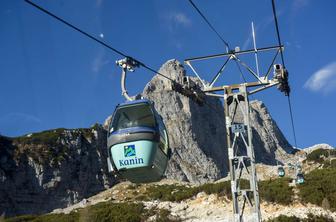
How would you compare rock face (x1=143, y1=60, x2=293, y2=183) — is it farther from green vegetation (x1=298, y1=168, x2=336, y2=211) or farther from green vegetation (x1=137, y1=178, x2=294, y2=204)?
green vegetation (x1=298, y1=168, x2=336, y2=211)

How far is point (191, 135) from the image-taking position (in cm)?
10112

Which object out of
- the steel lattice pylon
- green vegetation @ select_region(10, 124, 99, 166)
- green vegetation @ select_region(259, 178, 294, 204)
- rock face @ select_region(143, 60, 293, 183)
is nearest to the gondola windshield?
the steel lattice pylon

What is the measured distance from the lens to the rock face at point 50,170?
65.4 m

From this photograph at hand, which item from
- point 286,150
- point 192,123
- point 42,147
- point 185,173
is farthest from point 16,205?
point 286,150

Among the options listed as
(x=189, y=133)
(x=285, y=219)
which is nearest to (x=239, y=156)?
(x=285, y=219)

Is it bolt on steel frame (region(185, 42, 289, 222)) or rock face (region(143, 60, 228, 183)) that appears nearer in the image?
bolt on steel frame (region(185, 42, 289, 222))

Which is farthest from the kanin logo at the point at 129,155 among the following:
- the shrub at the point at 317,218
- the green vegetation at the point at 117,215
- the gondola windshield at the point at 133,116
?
the green vegetation at the point at 117,215

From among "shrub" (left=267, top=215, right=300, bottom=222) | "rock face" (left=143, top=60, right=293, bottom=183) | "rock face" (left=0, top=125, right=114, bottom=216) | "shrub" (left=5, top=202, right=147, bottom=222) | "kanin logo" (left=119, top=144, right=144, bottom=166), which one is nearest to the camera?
"kanin logo" (left=119, top=144, right=144, bottom=166)

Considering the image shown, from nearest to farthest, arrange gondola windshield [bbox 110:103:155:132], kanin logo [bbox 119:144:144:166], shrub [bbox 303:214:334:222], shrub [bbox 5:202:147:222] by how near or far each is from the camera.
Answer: kanin logo [bbox 119:144:144:166] → gondola windshield [bbox 110:103:155:132] → shrub [bbox 303:214:334:222] → shrub [bbox 5:202:147:222]

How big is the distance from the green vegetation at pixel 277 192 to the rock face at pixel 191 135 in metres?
45.7

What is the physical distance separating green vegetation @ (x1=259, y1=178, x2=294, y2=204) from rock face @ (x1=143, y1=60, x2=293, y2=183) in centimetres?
4574

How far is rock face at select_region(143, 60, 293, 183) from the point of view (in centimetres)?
9200

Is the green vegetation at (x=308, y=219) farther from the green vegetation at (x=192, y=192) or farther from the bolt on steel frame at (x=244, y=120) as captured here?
the bolt on steel frame at (x=244, y=120)

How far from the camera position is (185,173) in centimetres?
8950
